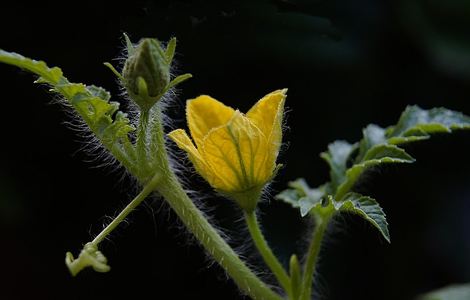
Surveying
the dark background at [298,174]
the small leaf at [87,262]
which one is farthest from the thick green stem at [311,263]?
the dark background at [298,174]

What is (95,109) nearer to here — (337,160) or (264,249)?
(264,249)

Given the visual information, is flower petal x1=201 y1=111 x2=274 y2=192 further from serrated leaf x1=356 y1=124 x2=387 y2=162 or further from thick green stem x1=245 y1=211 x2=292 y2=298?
serrated leaf x1=356 y1=124 x2=387 y2=162

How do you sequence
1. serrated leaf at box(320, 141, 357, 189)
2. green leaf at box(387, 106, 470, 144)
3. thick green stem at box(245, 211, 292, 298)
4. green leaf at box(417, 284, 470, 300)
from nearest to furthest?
thick green stem at box(245, 211, 292, 298) → green leaf at box(387, 106, 470, 144) → serrated leaf at box(320, 141, 357, 189) → green leaf at box(417, 284, 470, 300)

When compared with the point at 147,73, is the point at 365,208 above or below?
below

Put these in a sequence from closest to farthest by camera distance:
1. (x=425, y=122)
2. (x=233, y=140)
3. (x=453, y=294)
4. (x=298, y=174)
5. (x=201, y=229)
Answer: (x=233, y=140) → (x=201, y=229) → (x=425, y=122) → (x=453, y=294) → (x=298, y=174)

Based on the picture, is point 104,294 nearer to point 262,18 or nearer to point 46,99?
point 46,99

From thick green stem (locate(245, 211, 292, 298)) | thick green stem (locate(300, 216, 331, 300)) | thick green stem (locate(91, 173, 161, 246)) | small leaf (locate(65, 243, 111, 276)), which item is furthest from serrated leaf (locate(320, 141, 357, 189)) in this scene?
small leaf (locate(65, 243, 111, 276))

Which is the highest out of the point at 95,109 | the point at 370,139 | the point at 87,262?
the point at 95,109

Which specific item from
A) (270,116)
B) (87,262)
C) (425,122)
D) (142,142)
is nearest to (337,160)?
(425,122)
